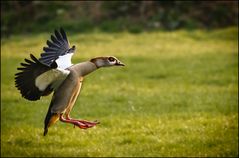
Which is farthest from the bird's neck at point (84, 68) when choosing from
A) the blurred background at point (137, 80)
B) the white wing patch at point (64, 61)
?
the blurred background at point (137, 80)

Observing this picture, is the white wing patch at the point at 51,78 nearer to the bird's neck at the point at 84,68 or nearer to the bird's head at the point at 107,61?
the bird's neck at the point at 84,68

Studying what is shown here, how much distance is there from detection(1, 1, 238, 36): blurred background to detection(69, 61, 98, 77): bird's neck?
1962 centimetres

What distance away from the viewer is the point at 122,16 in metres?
26.7

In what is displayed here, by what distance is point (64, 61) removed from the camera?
251 inches

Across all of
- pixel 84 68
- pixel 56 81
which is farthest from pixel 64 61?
pixel 84 68

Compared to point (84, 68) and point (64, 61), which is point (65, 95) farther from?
point (64, 61)

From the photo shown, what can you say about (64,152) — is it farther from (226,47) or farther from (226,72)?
(226,47)

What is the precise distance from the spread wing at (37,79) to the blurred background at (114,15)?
1951 cm

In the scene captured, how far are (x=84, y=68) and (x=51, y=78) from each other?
0.37m

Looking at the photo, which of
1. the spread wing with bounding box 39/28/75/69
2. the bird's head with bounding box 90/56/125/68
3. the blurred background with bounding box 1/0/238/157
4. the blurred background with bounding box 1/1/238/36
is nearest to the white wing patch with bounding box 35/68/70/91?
the bird's head with bounding box 90/56/125/68

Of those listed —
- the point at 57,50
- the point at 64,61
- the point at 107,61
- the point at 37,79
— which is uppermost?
the point at 107,61

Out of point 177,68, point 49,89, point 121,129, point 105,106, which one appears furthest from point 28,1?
point 49,89

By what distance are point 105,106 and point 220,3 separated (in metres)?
15.0

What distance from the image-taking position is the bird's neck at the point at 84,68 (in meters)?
5.63
